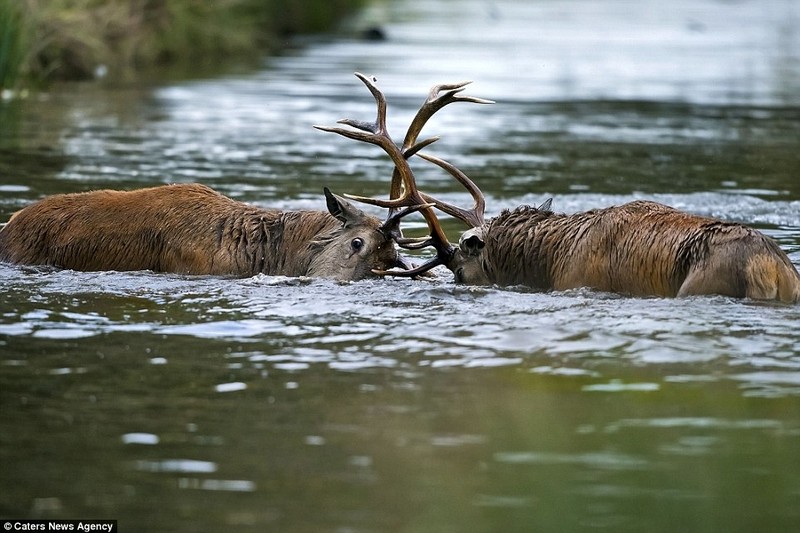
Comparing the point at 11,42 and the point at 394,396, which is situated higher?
the point at 11,42

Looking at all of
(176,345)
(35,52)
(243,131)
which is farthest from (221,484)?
(35,52)

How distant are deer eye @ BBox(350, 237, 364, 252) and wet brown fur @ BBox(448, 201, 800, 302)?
66cm

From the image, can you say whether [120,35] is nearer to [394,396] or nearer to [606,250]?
[606,250]

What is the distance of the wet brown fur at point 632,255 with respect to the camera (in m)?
8.27

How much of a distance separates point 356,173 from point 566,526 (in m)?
11.5

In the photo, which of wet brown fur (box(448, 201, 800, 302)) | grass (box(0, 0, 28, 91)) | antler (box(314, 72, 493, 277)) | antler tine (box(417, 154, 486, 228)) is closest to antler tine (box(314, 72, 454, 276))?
antler (box(314, 72, 493, 277))

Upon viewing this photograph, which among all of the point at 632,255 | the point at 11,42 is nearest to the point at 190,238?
the point at 632,255

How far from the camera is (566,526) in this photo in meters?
5.27

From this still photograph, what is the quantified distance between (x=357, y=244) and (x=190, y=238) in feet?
3.97

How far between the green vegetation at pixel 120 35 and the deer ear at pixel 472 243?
12.9m

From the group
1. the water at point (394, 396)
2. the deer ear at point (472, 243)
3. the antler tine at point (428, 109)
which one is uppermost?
the antler tine at point (428, 109)

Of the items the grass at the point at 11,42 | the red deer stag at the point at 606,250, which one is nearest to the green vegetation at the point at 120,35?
the grass at the point at 11,42

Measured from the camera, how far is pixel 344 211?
998 cm

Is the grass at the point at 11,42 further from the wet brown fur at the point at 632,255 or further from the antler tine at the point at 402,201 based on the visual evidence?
the wet brown fur at the point at 632,255
